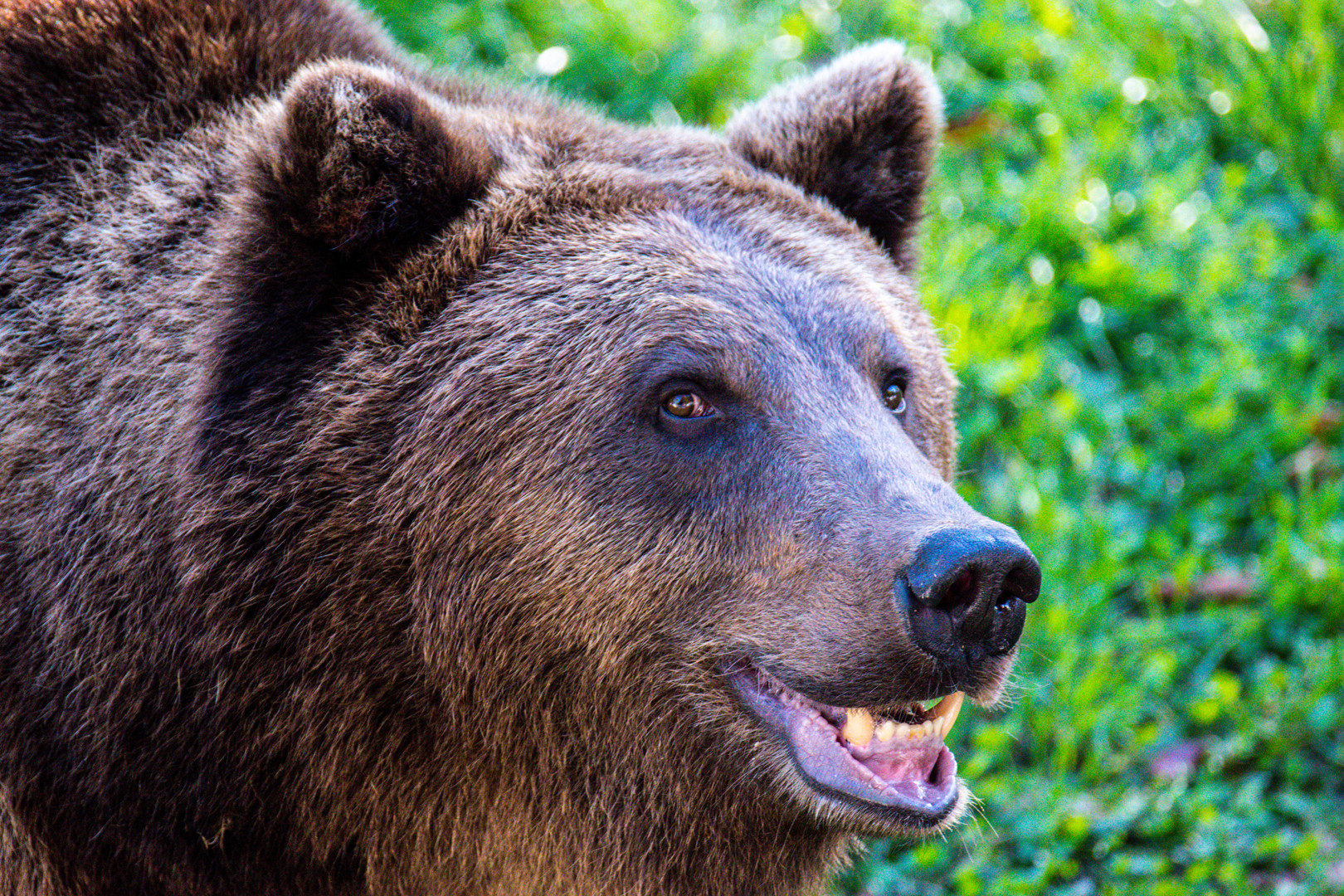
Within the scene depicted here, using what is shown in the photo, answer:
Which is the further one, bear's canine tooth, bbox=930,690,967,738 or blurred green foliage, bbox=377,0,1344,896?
blurred green foliage, bbox=377,0,1344,896

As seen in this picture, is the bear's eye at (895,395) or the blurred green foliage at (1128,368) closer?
the bear's eye at (895,395)

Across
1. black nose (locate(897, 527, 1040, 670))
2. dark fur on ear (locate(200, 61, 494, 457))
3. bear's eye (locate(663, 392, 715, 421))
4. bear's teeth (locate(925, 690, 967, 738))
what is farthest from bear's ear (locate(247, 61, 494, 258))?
bear's teeth (locate(925, 690, 967, 738))

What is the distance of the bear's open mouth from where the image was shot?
3.20m

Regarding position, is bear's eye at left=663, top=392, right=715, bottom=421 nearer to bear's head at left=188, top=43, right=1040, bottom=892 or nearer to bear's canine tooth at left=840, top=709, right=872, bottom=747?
bear's head at left=188, top=43, right=1040, bottom=892

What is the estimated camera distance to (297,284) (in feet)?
11.2

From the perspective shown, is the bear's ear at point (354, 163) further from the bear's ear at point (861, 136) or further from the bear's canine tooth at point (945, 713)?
the bear's canine tooth at point (945, 713)

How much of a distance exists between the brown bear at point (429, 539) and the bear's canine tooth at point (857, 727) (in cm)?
1

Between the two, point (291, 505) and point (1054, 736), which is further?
point (1054, 736)

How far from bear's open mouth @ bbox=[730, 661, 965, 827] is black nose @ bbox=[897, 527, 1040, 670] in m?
0.26

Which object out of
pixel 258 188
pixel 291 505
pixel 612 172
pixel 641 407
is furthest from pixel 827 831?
pixel 258 188

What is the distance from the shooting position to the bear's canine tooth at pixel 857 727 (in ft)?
10.7

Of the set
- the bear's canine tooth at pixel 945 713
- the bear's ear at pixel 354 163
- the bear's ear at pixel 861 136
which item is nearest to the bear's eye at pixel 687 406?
the bear's ear at pixel 354 163

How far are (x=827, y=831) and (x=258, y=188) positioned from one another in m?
2.10

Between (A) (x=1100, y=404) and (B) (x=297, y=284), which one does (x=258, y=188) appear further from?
(A) (x=1100, y=404)
